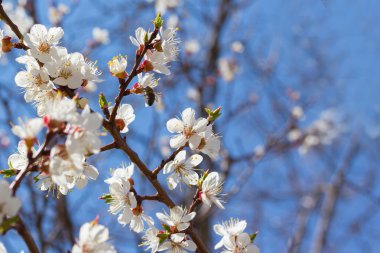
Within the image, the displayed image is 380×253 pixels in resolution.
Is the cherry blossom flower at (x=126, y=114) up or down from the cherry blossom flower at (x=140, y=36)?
down

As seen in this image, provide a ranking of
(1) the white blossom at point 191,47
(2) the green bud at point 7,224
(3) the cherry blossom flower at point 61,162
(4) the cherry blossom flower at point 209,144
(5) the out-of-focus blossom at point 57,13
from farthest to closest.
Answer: (1) the white blossom at point 191,47, (5) the out-of-focus blossom at point 57,13, (4) the cherry blossom flower at point 209,144, (3) the cherry blossom flower at point 61,162, (2) the green bud at point 7,224

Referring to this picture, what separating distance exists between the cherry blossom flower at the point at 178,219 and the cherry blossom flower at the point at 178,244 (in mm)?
24

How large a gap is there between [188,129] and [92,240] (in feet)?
1.62

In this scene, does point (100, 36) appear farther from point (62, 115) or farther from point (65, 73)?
point (62, 115)

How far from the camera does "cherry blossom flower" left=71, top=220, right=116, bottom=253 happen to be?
1.11 metres

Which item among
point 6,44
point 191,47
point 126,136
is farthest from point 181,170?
point 191,47

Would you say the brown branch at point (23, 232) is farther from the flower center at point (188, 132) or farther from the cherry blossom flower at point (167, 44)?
the cherry blossom flower at point (167, 44)

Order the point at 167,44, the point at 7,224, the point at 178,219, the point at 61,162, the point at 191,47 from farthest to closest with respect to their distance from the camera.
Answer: the point at 191,47 < the point at 167,44 < the point at 178,219 < the point at 61,162 < the point at 7,224

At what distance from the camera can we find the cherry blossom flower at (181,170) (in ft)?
4.85

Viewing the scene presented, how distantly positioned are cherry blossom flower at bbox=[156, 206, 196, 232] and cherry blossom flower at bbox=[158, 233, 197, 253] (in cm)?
2

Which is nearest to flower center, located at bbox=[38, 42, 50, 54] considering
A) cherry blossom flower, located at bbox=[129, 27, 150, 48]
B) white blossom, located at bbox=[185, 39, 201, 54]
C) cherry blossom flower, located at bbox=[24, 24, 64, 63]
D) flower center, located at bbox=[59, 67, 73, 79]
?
cherry blossom flower, located at bbox=[24, 24, 64, 63]

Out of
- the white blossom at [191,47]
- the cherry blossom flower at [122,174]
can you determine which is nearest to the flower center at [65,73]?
the cherry blossom flower at [122,174]

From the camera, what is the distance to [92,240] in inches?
44.1

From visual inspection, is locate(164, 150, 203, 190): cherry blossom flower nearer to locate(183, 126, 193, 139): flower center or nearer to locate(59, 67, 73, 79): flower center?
locate(183, 126, 193, 139): flower center
